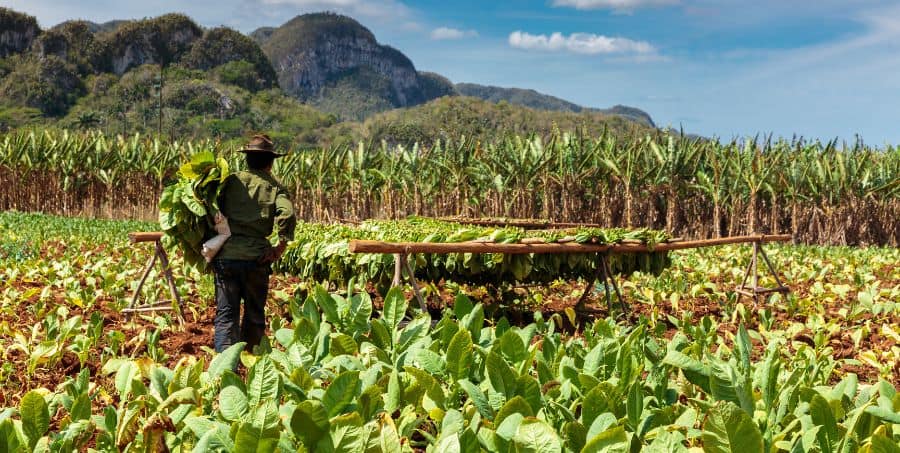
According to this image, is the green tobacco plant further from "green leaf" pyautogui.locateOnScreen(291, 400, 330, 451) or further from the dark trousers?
"green leaf" pyautogui.locateOnScreen(291, 400, 330, 451)

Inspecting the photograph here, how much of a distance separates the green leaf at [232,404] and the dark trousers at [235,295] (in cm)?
334

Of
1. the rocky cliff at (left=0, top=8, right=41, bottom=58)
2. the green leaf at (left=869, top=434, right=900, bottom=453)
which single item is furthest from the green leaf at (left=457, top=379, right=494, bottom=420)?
the rocky cliff at (left=0, top=8, right=41, bottom=58)

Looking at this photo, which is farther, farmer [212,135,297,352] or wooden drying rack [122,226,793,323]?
farmer [212,135,297,352]

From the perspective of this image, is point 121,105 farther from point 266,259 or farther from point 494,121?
point 266,259

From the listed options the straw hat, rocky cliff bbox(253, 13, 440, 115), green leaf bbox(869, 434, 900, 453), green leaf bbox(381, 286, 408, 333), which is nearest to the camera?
green leaf bbox(869, 434, 900, 453)

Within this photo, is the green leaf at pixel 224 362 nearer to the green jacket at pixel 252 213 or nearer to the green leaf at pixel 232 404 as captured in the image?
the green leaf at pixel 232 404

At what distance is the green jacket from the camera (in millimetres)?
5016

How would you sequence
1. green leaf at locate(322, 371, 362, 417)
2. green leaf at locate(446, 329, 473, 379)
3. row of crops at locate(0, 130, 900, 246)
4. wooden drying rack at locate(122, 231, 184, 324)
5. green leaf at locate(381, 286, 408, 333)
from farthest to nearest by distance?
row of crops at locate(0, 130, 900, 246) → wooden drying rack at locate(122, 231, 184, 324) → green leaf at locate(381, 286, 408, 333) → green leaf at locate(446, 329, 473, 379) → green leaf at locate(322, 371, 362, 417)

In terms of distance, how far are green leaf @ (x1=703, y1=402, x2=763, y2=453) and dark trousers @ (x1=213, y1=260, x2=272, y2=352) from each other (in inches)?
160

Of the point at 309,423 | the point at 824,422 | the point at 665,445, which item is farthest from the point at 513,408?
the point at 824,422

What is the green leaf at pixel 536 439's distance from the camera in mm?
1423

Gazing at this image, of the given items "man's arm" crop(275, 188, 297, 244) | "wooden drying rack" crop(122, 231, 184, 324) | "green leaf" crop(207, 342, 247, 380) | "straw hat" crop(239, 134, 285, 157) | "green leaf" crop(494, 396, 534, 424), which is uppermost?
"straw hat" crop(239, 134, 285, 157)

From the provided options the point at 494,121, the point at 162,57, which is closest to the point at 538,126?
the point at 494,121

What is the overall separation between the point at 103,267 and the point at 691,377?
7.62m
